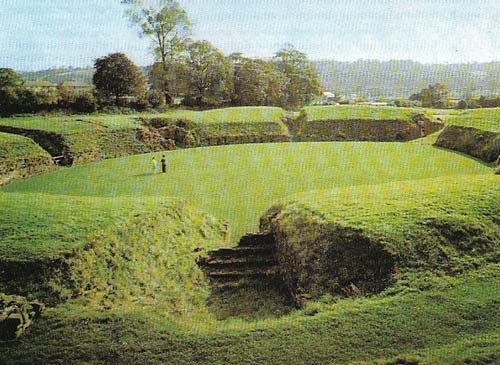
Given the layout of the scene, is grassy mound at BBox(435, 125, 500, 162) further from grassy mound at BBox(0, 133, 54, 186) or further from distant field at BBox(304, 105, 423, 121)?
grassy mound at BBox(0, 133, 54, 186)

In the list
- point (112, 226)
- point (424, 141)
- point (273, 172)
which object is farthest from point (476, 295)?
point (424, 141)

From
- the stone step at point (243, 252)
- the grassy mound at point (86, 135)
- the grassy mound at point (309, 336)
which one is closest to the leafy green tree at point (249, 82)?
the grassy mound at point (86, 135)

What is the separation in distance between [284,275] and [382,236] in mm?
1731

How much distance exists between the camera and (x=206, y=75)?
2573cm

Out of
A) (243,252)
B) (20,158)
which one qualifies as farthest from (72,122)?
(243,252)

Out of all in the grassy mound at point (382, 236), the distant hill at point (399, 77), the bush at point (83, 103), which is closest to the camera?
the grassy mound at point (382, 236)

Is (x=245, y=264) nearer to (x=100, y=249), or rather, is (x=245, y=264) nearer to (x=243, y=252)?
(x=243, y=252)

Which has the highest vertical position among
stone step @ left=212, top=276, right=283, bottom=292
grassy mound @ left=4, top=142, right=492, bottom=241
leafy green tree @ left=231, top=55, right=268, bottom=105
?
leafy green tree @ left=231, top=55, right=268, bottom=105

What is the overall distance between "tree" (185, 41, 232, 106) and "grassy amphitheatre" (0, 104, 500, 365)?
14493 mm

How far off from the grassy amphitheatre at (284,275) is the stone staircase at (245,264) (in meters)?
0.23

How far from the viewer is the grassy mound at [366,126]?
24328 mm

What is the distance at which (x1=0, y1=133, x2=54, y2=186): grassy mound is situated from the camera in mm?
15525

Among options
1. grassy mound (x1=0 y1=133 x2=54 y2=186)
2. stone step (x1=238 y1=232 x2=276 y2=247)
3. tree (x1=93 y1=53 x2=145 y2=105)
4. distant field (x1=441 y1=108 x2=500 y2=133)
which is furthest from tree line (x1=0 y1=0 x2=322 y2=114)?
stone step (x1=238 y1=232 x2=276 y2=247)

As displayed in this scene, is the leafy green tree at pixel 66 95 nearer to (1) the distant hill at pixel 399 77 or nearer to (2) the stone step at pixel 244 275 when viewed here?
(1) the distant hill at pixel 399 77
